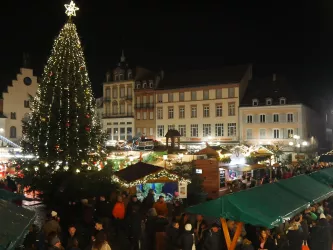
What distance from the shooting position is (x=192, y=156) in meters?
22.5

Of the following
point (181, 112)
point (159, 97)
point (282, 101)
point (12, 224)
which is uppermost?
point (159, 97)

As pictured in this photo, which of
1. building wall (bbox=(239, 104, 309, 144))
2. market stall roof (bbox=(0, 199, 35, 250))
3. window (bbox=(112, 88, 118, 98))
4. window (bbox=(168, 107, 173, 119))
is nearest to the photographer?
market stall roof (bbox=(0, 199, 35, 250))

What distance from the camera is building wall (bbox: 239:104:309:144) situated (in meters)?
41.2

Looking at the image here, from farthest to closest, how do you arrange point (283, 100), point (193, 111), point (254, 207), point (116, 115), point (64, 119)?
point (116, 115) → point (193, 111) → point (283, 100) → point (64, 119) → point (254, 207)

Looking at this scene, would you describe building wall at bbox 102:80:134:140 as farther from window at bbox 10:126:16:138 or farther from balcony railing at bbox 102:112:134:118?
window at bbox 10:126:16:138

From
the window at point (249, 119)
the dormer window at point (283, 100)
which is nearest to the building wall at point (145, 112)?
the window at point (249, 119)

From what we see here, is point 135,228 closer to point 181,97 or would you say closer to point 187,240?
point 187,240

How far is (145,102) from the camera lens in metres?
50.8

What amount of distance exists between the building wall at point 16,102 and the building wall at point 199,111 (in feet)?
52.0

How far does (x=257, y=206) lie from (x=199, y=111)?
39592mm

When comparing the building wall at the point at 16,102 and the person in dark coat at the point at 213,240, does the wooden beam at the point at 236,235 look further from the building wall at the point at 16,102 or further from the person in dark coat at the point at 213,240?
the building wall at the point at 16,102

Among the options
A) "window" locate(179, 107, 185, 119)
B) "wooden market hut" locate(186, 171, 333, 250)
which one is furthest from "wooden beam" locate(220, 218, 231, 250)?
"window" locate(179, 107, 185, 119)

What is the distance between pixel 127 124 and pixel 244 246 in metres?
45.6

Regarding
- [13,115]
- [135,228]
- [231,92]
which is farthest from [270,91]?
[135,228]
